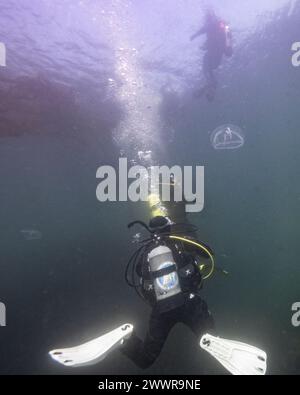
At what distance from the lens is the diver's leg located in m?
5.14

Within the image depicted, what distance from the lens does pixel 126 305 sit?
1464 cm

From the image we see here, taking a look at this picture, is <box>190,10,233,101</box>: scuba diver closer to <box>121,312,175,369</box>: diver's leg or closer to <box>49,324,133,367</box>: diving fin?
<box>121,312,175,369</box>: diver's leg

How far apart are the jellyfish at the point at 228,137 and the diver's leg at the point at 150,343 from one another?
1917 centimetres

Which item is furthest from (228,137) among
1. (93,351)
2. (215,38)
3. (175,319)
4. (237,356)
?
(93,351)

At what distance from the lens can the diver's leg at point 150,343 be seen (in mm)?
5137

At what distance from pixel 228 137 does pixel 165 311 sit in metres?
20.4

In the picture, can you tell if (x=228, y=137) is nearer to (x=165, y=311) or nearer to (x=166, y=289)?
(x=166, y=289)

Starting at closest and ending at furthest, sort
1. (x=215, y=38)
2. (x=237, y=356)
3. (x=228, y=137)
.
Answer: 1. (x=237, y=356)
2. (x=215, y=38)
3. (x=228, y=137)

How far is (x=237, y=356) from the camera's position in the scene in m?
4.68

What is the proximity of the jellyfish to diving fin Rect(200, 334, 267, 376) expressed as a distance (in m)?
19.3

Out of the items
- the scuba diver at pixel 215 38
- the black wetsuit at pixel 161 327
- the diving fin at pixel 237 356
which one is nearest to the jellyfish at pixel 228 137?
the scuba diver at pixel 215 38

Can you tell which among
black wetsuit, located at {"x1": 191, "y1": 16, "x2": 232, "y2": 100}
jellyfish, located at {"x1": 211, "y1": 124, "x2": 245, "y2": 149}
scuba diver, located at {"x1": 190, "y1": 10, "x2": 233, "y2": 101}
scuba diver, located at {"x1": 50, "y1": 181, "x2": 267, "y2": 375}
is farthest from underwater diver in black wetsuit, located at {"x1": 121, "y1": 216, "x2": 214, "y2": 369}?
jellyfish, located at {"x1": 211, "y1": 124, "x2": 245, "y2": 149}

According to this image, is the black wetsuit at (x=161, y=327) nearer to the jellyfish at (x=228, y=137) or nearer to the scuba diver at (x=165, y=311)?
the scuba diver at (x=165, y=311)

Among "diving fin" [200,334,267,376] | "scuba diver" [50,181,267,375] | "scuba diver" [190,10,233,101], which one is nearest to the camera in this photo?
"diving fin" [200,334,267,376]
